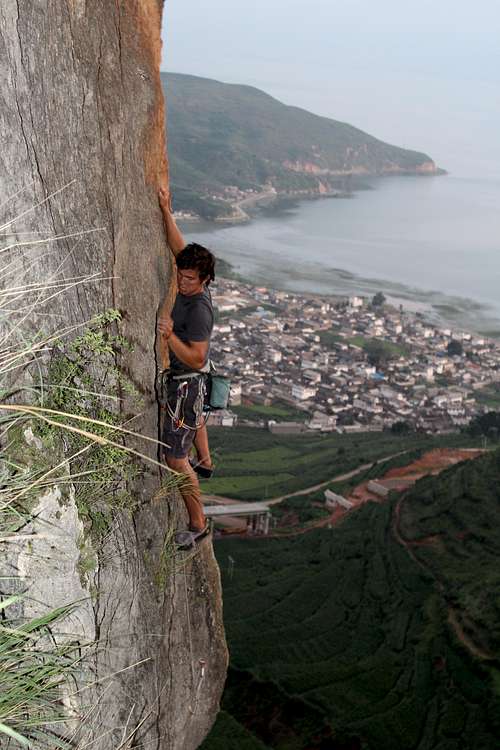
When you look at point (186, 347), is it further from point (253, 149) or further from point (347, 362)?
point (253, 149)

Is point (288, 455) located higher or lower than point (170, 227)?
lower

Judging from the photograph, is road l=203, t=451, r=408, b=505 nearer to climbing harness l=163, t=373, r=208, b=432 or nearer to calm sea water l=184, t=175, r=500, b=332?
climbing harness l=163, t=373, r=208, b=432

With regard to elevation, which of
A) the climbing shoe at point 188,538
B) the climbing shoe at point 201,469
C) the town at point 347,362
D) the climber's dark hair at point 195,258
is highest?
the climber's dark hair at point 195,258

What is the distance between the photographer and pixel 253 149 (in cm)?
13575

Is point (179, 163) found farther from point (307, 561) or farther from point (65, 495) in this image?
point (65, 495)

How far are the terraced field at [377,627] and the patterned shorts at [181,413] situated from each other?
9.70 m

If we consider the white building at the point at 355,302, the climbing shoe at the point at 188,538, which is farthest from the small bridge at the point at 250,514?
the white building at the point at 355,302

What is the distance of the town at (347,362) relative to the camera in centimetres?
4422

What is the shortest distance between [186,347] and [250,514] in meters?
22.8

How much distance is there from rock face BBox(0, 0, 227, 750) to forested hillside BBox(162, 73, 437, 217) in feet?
308

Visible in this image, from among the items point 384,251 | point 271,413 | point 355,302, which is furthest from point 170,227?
point 384,251

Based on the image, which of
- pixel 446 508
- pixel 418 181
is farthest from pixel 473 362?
pixel 418 181

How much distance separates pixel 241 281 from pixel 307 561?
4843 cm

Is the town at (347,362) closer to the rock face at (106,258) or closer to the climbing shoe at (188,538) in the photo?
the climbing shoe at (188,538)
